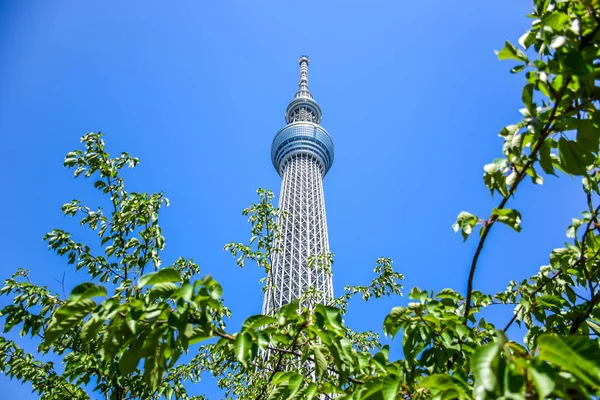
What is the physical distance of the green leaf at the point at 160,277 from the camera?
1.68 m

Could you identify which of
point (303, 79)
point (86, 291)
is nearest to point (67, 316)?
point (86, 291)

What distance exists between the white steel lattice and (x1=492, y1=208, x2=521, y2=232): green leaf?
42.7 metres

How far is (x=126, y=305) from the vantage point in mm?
1761

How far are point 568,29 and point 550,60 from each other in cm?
15

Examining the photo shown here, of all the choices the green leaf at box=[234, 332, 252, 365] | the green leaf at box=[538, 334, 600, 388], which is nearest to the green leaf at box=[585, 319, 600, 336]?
the green leaf at box=[538, 334, 600, 388]

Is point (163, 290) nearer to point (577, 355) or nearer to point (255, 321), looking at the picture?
point (255, 321)

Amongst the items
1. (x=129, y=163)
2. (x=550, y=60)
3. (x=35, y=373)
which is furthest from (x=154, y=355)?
(x=35, y=373)

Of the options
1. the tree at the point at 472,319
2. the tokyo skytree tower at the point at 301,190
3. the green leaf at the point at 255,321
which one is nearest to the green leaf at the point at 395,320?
the tree at the point at 472,319

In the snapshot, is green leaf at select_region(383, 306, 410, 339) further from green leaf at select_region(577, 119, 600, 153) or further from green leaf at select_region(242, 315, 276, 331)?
green leaf at select_region(577, 119, 600, 153)

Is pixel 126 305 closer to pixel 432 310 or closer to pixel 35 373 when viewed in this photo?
pixel 432 310

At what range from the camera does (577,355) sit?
113 centimetres

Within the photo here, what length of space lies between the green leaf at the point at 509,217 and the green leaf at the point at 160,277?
4.81 feet

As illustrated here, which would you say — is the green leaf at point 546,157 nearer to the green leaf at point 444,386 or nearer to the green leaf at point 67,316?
the green leaf at point 444,386

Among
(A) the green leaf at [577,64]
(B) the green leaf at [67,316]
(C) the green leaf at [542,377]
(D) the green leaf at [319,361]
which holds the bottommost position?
(C) the green leaf at [542,377]
